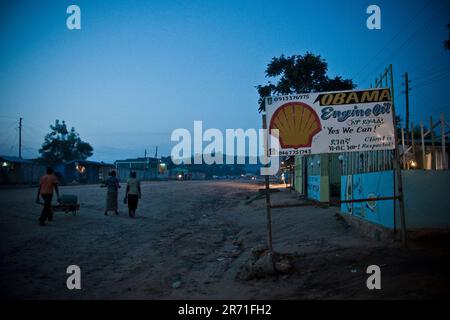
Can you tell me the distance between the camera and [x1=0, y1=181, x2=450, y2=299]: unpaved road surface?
518 centimetres

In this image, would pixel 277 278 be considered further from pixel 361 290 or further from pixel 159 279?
pixel 159 279

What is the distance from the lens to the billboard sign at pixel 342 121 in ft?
21.3

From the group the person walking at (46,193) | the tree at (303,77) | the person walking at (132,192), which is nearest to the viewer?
the person walking at (46,193)

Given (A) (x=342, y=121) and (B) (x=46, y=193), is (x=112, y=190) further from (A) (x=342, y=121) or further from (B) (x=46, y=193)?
(A) (x=342, y=121)

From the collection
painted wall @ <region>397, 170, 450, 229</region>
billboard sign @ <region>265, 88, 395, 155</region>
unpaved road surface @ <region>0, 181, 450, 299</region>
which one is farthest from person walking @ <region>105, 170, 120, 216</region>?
painted wall @ <region>397, 170, 450, 229</region>

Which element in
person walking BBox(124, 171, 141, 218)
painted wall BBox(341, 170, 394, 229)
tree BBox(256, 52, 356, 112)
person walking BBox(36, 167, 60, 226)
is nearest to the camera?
painted wall BBox(341, 170, 394, 229)

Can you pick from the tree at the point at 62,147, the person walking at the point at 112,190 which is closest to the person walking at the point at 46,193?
the person walking at the point at 112,190

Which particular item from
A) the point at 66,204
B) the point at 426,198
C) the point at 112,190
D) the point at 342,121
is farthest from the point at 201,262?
the point at 112,190

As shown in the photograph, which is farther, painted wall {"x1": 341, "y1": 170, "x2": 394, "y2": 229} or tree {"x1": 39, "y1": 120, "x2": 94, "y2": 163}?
tree {"x1": 39, "y1": 120, "x2": 94, "y2": 163}

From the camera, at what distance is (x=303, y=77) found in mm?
29500

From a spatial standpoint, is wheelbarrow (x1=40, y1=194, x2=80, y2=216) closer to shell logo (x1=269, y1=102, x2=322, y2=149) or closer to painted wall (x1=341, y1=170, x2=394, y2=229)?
shell logo (x1=269, y1=102, x2=322, y2=149)

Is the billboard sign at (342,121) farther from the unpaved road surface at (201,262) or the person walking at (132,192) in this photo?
the person walking at (132,192)

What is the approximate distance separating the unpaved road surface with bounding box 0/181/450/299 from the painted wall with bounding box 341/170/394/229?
570 millimetres

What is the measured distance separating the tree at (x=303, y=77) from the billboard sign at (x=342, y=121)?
22.6 meters
